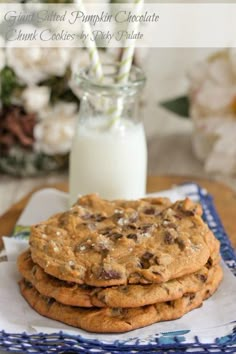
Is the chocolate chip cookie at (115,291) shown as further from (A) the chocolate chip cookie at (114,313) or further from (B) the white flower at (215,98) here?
(B) the white flower at (215,98)

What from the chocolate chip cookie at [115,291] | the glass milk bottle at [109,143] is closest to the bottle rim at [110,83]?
the glass milk bottle at [109,143]

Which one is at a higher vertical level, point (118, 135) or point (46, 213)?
point (118, 135)

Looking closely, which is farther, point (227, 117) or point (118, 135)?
point (227, 117)

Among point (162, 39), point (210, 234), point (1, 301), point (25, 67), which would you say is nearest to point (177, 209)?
point (210, 234)

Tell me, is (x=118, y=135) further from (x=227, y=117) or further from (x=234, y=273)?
(x=227, y=117)

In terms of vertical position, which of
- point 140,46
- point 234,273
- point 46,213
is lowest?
point 46,213

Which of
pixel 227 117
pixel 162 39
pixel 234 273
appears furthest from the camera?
pixel 162 39

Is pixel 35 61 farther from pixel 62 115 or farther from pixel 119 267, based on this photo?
pixel 119 267
